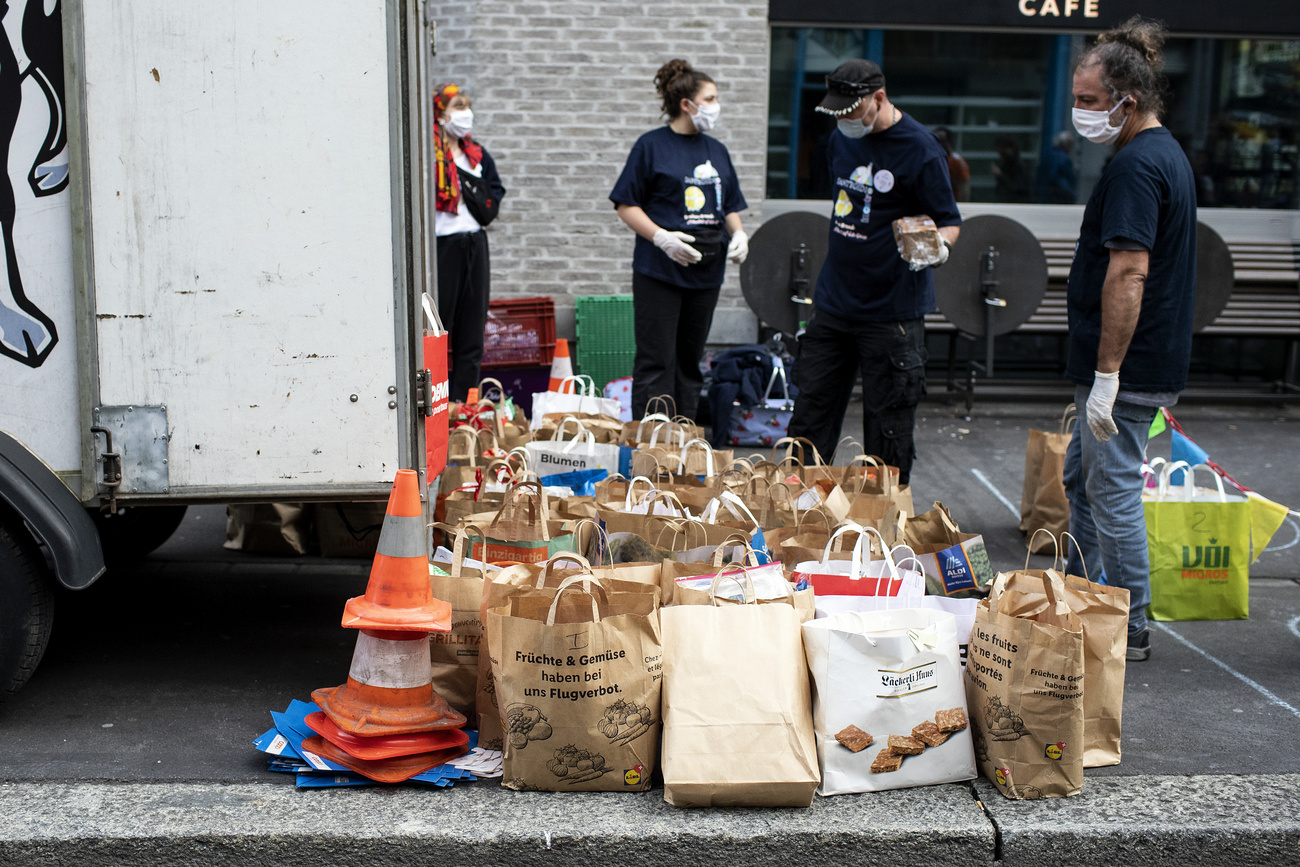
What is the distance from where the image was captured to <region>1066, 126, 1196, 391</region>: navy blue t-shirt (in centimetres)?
379

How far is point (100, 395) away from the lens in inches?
131

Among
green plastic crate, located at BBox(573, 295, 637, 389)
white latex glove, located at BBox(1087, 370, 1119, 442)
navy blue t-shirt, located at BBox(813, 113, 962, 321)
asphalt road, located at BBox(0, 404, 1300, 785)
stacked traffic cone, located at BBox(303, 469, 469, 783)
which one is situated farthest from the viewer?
green plastic crate, located at BBox(573, 295, 637, 389)

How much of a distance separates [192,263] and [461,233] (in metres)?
3.99

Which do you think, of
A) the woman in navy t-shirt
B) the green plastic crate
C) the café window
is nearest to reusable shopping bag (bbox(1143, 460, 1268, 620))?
the woman in navy t-shirt

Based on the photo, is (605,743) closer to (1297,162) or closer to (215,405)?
(215,405)

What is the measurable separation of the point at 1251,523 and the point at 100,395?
416 centimetres

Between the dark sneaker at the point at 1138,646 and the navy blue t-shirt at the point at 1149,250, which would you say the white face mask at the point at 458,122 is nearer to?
the navy blue t-shirt at the point at 1149,250

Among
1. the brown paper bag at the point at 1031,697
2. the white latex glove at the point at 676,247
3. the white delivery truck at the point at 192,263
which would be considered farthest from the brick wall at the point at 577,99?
the brown paper bag at the point at 1031,697

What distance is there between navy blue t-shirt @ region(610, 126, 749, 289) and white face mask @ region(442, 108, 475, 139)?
143cm

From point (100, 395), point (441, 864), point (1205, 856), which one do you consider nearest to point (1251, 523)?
point (1205, 856)

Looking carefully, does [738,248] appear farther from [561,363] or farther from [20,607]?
[20,607]

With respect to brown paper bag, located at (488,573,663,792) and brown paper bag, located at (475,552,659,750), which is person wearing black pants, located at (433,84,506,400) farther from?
brown paper bag, located at (488,573,663,792)

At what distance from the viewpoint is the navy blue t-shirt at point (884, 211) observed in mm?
5066

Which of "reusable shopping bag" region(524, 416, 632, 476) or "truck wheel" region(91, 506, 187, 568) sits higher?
"reusable shopping bag" region(524, 416, 632, 476)
